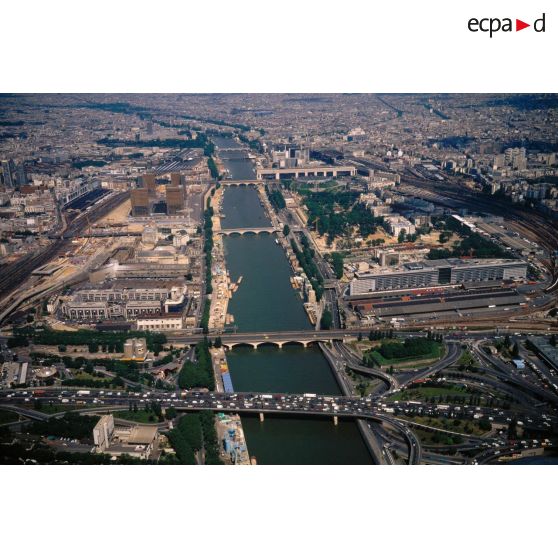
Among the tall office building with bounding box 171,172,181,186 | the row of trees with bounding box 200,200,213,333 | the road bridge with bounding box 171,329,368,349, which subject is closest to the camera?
the road bridge with bounding box 171,329,368,349

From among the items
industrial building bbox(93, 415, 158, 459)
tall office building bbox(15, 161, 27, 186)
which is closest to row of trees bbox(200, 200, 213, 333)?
→ industrial building bbox(93, 415, 158, 459)

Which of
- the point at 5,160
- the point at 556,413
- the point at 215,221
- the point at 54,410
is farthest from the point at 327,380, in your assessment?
the point at 5,160

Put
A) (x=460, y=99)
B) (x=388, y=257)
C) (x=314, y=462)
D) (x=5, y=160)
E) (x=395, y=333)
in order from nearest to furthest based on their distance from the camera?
(x=314, y=462)
(x=395, y=333)
(x=388, y=257)
(x=5, y=160)
(x=460, y=99)

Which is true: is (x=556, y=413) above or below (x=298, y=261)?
below

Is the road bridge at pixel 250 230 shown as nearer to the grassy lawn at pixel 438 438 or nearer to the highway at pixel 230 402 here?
the highway at pixel 230 402

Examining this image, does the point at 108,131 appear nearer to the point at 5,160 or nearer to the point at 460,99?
the point at 5,160

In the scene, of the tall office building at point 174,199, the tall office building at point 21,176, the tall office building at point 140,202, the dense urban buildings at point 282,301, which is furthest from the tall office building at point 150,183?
the tall office building at point 21,176

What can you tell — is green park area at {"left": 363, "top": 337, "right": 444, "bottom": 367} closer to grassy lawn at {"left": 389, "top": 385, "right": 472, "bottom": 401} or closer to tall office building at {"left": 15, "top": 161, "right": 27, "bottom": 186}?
grassy lawn at {"left": 389, "top": 385, "right": 472, "bottom": 401}

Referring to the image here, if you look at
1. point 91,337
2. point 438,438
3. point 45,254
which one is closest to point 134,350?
point 91,337
